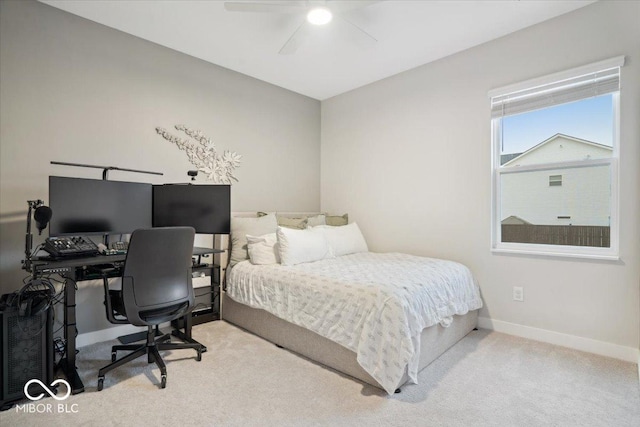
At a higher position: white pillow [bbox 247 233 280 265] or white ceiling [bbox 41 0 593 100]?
white ceiling [bbox 41 0 593 100]

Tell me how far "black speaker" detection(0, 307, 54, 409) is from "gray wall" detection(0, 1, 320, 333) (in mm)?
718

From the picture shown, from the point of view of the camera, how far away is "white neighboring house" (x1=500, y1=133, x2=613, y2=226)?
266 cm

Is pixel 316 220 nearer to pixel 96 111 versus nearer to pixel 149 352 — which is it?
pixel 149 352

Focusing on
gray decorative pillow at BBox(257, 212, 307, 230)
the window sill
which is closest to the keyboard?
gray decorative pillow at BBox(257, 212, 307, 230)

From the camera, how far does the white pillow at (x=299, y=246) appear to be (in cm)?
301

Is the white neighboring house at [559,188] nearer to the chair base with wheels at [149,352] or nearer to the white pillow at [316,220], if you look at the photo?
the white pillow at [316,220]

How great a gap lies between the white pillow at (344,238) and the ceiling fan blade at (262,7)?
1.94m

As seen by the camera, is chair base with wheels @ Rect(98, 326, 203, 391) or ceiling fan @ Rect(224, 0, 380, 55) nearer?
chair base with wheels @ Rect(98, 326, 203, 391)

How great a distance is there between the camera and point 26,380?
196 centimetres

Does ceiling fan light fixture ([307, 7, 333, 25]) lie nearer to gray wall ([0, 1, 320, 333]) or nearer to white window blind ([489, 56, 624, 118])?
gray wall ([0, 1, 320, 333])

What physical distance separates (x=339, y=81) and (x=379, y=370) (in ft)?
10.9

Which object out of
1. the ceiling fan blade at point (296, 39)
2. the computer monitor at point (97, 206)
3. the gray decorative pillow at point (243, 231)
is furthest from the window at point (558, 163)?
the computer monitor at point (97, 206)

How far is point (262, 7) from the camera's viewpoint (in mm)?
2232

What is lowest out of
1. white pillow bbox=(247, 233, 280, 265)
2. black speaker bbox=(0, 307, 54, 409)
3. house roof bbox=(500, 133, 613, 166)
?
black speaker bbox=(0, 307, 54, 409)
